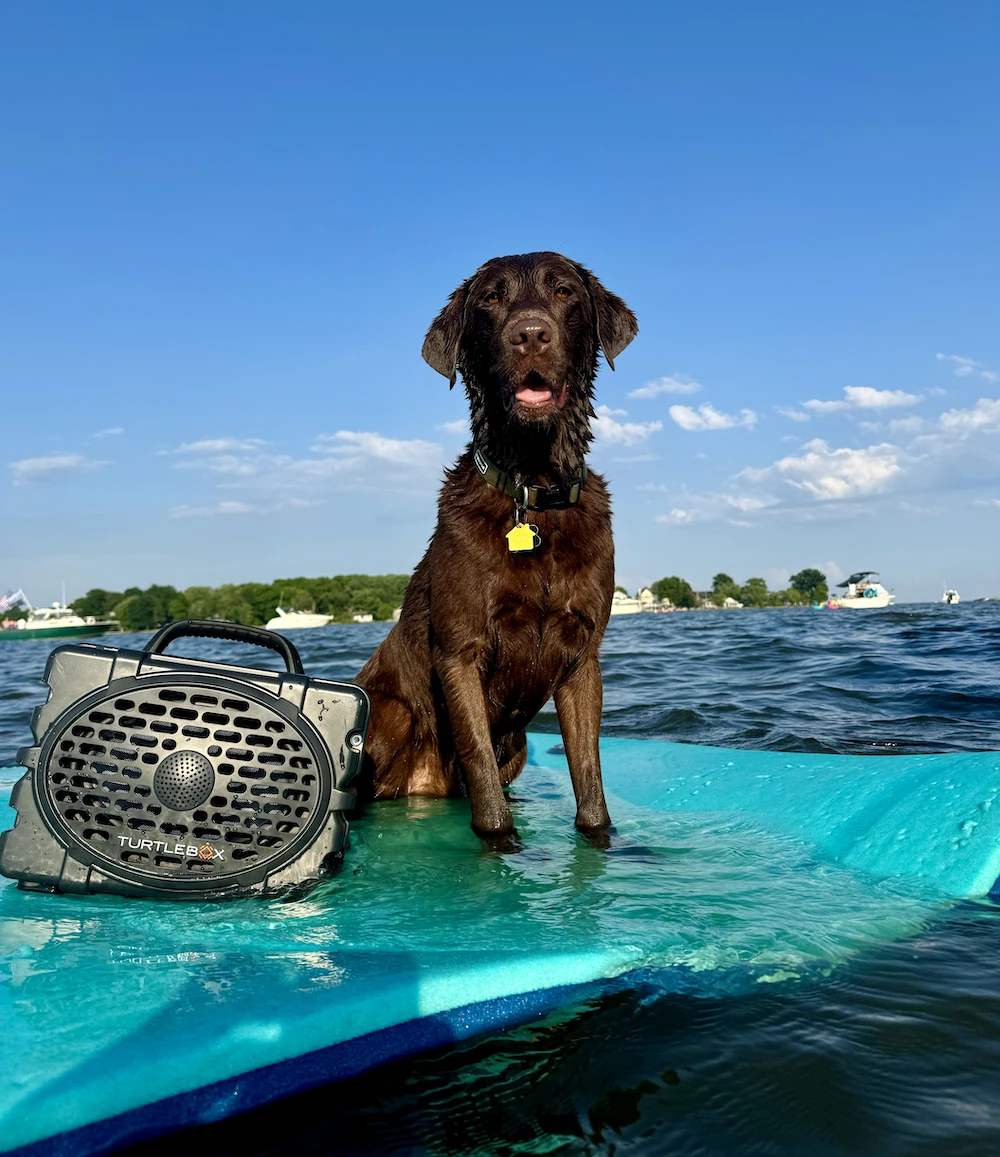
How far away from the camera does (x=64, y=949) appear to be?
6.62 ft

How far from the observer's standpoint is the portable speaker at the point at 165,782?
2299mm

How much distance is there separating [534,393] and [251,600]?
99529 mm

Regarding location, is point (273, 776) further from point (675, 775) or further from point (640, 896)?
point (675, 775)

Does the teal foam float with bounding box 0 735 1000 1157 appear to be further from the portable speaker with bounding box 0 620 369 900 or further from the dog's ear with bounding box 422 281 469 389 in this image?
the dog's ear with bounding box 422 281 469 389

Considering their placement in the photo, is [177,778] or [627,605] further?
[627,605]

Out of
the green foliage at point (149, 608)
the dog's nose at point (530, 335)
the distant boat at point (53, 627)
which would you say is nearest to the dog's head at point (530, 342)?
the dog's nose at point (530, 335)

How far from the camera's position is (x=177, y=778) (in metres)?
2.28

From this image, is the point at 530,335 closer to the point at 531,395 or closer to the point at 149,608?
the point at 531,395

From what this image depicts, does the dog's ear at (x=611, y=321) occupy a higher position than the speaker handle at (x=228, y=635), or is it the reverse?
the dog's ear at (x=611, y=321)

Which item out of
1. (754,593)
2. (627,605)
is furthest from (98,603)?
(754,593)

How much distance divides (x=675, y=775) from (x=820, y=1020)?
265 centimetres

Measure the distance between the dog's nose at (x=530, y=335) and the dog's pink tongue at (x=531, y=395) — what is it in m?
0.15

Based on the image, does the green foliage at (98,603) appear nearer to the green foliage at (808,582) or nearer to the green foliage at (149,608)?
the green foliage at (149,608)

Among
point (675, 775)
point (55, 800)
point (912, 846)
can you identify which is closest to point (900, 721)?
point (675, 775)
